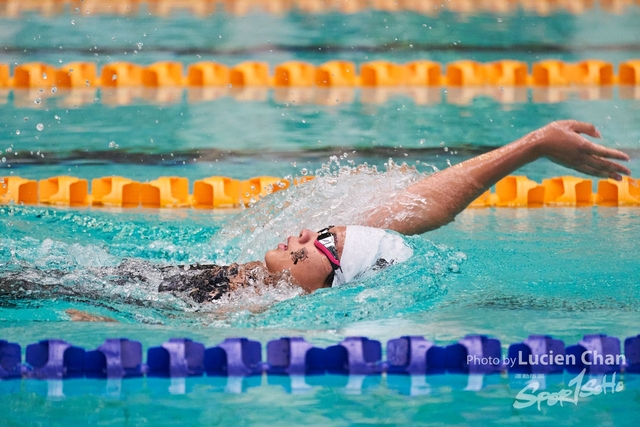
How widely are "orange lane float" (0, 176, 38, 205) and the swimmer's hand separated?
2.72 m

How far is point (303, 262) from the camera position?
2.91m

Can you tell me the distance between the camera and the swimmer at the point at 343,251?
292 cm

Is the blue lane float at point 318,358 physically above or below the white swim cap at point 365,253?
below

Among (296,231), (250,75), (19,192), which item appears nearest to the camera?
(296,231)

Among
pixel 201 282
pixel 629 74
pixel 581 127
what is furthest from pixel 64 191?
pixel 629 74

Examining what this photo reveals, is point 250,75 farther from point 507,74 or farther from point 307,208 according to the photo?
point 307,208

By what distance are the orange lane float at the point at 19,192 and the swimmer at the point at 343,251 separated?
67.1 inches

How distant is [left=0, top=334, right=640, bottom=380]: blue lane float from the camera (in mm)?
2525

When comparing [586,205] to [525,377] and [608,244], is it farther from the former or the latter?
[525,377]

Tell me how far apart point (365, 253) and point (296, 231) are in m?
0.73

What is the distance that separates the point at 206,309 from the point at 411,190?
0.99 m

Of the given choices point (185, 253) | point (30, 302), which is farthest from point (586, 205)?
point (30, 302)

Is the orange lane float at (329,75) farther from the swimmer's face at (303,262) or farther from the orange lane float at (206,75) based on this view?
the swimmer's face at (303,262)

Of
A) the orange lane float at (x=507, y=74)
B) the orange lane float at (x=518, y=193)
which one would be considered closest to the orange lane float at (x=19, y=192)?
the orange lane float at (x=518, y=193)
